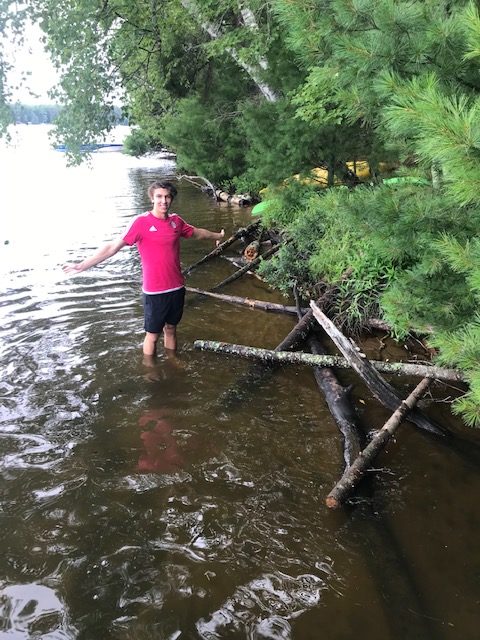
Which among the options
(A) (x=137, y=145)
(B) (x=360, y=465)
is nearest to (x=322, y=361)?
(B) (x=360, y=465)

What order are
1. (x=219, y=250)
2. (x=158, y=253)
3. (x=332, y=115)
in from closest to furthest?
1. (x=158, y=253)
2. (x=332, y=115)
3. (x=219, y=250)

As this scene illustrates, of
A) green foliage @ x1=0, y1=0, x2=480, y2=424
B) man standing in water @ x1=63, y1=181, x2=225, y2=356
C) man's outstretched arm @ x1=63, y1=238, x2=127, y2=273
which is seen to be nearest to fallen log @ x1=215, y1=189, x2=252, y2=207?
green foliage @ x1=0, y1=0, x2=480, y2=424

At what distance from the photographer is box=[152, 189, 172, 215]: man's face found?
4812mm

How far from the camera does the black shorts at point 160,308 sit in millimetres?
5285

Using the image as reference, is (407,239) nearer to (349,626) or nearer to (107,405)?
(349,626)

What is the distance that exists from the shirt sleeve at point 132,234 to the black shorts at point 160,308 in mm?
655

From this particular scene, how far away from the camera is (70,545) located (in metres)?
3.09

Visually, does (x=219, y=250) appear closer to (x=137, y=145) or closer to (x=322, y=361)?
(x=322, y=361)

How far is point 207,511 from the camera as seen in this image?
338 centimetres

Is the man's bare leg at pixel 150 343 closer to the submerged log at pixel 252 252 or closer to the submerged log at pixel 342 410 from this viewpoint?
the submerged log at pixel 342 410

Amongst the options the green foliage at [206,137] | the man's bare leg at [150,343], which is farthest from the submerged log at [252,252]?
the green foliage at [206,137]

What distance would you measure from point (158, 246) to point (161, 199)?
1.67ft

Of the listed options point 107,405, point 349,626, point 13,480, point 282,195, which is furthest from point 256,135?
point 349,626

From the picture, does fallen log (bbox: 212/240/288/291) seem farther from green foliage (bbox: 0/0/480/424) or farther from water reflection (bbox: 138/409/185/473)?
water reflection (bbox: 138/409/185/473)
